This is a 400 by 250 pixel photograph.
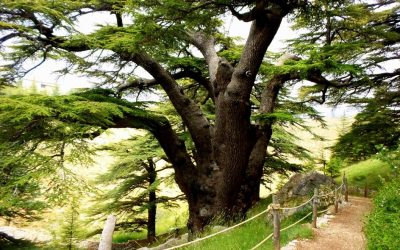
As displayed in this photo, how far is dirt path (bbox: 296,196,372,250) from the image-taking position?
26.7 feet

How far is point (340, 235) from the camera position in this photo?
364 inches

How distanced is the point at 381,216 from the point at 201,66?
328 inches

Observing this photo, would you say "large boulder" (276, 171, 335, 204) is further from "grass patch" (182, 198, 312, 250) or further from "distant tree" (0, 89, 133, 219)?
"distant tree" (0, 89, 133, 219)

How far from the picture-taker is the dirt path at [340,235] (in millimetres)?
8141

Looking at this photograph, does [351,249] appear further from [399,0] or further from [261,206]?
[399,0]

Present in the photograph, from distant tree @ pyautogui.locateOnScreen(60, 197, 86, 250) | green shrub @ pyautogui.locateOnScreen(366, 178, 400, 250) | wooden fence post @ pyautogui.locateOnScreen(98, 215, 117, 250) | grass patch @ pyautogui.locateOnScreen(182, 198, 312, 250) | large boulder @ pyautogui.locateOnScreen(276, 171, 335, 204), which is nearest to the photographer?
wooden fence post @ pyautogui.locateOnScreen(98, 215, 117, 250)

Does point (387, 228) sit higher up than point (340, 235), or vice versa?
point (387, 228)

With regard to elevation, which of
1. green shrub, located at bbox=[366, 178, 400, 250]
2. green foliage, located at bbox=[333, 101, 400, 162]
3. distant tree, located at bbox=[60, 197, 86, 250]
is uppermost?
green foliage, located at bbox=[333, 101, 400, 162]

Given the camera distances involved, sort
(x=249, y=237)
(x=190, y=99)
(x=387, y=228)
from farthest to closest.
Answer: (x=190, y=99), (x=249, y=237), (x=387, y=228)

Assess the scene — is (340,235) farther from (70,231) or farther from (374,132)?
(70,231)

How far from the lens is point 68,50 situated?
11477mm

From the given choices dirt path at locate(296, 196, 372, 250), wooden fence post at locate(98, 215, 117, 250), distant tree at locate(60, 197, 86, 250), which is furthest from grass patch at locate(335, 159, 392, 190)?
wooden fence post at locate(98, 215, 117, 250)

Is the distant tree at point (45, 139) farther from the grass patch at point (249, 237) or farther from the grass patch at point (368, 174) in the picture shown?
the grass patch at point (368, 174)

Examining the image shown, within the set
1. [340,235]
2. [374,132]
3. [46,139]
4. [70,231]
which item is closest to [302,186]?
[340,235]
